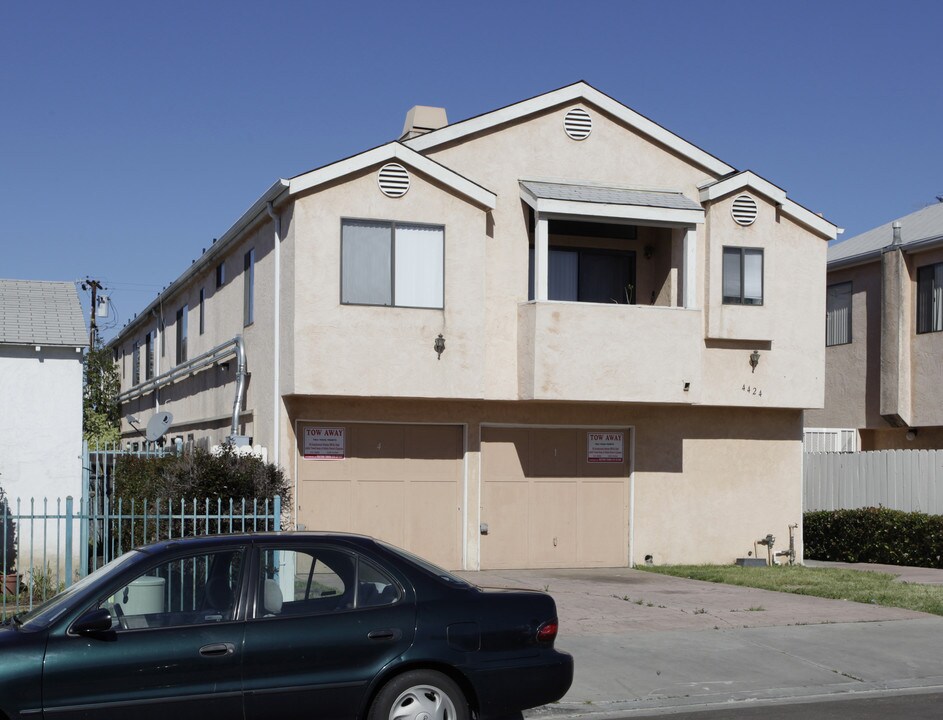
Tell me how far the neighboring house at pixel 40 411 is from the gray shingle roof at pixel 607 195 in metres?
7.35

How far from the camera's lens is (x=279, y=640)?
723cm

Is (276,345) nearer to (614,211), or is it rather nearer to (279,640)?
(614,211)

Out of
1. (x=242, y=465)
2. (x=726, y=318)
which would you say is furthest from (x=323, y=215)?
(x=726, y=318)

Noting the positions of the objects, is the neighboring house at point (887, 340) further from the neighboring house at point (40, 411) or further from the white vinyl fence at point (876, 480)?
the neighboring house at point (40, 411)

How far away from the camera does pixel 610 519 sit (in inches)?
787

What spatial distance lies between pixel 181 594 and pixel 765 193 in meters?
14.8

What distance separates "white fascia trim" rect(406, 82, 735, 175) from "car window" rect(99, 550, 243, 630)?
1198 cm

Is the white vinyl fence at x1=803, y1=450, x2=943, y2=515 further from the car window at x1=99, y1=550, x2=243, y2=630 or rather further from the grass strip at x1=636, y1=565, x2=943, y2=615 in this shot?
the car window at x1=99, y1=550, x2=243, y2=630

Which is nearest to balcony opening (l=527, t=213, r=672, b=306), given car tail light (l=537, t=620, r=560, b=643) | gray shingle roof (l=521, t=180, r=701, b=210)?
gray shingle roof (l=521, t=180, r=701, b=210)

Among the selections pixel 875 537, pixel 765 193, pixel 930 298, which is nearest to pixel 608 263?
pixel 765 193

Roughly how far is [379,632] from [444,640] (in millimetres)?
425

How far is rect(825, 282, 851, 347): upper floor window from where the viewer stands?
2642 centimetres

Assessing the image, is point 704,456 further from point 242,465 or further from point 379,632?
point 379,632

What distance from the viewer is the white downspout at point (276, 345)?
710 inches
